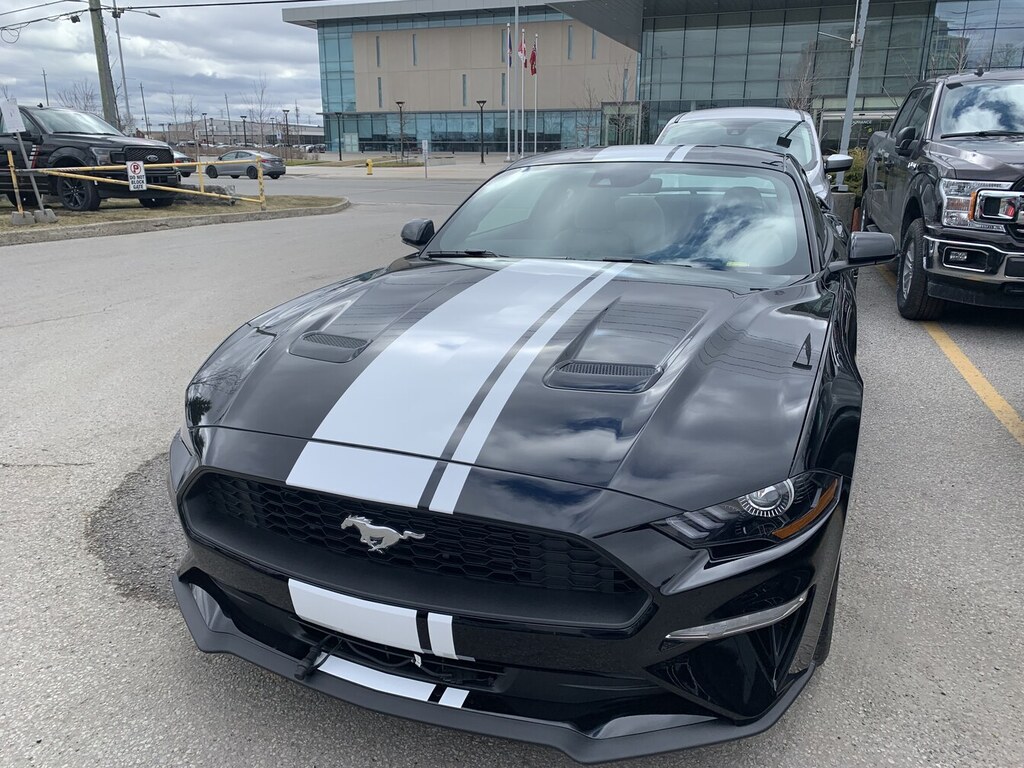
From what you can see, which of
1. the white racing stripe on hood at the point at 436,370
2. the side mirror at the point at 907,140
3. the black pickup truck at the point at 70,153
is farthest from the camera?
the black pickup truck at the point at 70,153

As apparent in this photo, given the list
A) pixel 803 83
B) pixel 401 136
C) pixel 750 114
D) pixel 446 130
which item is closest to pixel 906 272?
pixel 750 114

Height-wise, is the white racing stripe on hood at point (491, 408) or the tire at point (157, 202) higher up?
the white racing stripe on hood at point (491, 408)

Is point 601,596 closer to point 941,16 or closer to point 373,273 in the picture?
point 373,273

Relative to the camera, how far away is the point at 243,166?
1399 inches

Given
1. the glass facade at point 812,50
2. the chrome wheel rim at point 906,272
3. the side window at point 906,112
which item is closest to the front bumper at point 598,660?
the chrome wheel rim at point 906,272

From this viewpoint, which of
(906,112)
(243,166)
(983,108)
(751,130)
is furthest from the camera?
(243,166)

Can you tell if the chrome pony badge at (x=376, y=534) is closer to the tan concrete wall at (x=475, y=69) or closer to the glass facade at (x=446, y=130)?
the tan concrete wall at (x=475, y=69)

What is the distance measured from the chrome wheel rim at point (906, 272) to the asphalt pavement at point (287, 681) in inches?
36.0

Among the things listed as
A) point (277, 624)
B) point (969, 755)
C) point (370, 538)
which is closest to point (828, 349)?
point (969, 755)

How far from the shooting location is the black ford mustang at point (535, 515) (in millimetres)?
1657

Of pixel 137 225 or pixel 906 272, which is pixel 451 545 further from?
pixel 137 225

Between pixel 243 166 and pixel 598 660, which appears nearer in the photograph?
pixel 598 660

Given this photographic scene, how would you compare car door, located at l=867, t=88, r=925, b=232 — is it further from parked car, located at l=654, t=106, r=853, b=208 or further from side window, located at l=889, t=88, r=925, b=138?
parked car, located at l=654, t=106, r=853, b=208

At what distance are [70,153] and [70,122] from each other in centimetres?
100
